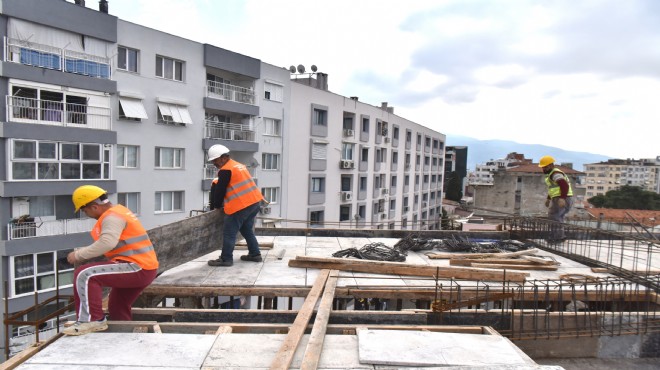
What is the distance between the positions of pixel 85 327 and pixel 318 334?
2491 millimetres

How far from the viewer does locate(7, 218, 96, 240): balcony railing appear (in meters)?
18.2

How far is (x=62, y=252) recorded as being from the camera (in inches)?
784

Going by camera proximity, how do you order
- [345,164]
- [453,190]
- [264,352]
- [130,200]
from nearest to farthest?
[264,352] → [130,200] → [345,164] → [453,190]

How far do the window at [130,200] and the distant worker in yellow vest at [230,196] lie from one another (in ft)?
54.7

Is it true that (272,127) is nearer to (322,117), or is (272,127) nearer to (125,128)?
(322,117)

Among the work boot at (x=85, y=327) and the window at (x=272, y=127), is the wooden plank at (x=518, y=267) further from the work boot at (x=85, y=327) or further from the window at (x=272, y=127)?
the window at (x=272, y=127)

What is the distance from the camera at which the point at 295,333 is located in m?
4.60

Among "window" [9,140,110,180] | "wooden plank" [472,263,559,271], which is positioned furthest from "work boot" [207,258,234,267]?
"window" [9,140,110,180]

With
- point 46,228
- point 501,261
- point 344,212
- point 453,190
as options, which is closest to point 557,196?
point 501,261

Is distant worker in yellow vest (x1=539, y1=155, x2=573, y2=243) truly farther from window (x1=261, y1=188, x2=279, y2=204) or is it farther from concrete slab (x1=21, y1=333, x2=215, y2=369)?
window (x1=261, y1=188, x2=279, y2=204)

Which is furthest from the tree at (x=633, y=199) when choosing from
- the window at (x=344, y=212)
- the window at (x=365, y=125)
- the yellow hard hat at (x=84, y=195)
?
the yellow hard hat at (x=84, y=195)

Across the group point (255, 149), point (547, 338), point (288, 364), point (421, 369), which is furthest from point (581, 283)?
point (255, 149)

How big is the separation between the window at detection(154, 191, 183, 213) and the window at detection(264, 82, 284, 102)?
9306 mm

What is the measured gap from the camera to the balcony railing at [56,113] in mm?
17812
